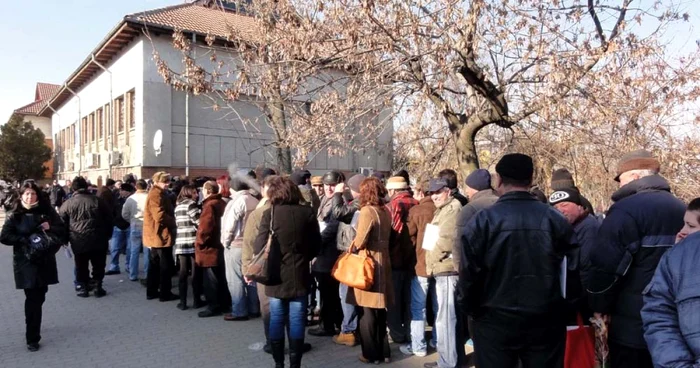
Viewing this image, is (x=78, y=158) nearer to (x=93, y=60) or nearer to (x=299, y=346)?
(x=93, y=60)

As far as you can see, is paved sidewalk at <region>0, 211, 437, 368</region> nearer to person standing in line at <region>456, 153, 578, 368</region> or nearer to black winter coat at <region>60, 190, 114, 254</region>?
black winter coat at <region>60, 190, 114, 254</region>

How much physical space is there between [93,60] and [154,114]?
6286 millimetres

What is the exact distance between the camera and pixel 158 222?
25.2ft

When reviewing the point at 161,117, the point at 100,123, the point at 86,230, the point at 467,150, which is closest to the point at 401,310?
the point at 467,150

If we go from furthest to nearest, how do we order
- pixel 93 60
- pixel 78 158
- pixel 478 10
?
pixel 78 158 < pixel 93 60 < pixel 478 10

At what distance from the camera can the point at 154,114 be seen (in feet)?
66.3

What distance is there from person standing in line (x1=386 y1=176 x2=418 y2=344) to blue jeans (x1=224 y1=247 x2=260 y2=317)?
195cm

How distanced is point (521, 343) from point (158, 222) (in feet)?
19.5

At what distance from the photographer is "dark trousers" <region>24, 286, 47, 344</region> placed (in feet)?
18.7

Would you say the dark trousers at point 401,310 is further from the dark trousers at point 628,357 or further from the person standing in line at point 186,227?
the person standing in line at point 186,227

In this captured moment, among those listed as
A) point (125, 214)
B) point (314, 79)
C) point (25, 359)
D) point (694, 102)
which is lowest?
point (25, 359)

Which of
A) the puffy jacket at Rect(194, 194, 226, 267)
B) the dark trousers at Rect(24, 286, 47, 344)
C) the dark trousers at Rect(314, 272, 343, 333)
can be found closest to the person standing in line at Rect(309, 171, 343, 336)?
the dark trousers at Rect(314, 272, 343, 333)

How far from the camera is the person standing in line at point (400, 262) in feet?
18.4

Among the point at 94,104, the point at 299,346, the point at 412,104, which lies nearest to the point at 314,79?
the point at 412,104
